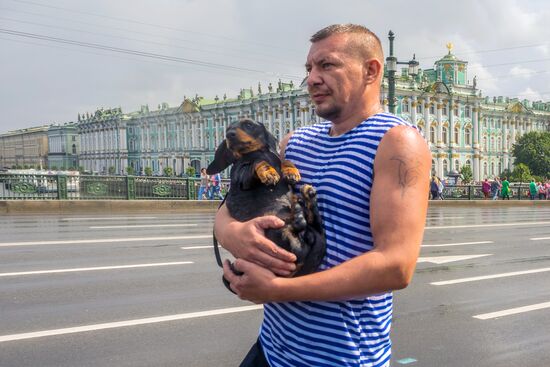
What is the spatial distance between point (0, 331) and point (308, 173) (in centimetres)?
426

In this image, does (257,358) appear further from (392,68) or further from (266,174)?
(392,68)

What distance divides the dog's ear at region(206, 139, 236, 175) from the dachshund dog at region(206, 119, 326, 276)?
3cm

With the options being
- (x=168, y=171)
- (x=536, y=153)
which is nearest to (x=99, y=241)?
(x=168, y=171)

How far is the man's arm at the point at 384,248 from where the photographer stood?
5.04ft

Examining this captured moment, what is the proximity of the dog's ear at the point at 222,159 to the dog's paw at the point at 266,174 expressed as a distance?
190 millimetres

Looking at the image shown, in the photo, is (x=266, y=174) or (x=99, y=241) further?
(x=99, y=241)

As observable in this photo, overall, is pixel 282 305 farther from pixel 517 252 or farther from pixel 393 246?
pixel 517 252

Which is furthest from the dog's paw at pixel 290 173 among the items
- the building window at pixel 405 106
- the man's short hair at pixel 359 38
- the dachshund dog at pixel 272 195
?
the building window at pixel 405 106

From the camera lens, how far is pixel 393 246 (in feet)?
5.07

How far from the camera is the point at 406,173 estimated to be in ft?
5.28

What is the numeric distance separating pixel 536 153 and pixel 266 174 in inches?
3638

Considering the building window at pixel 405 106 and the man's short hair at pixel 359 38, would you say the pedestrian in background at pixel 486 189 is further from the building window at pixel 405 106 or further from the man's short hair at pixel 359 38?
the building window at pixel 405 106

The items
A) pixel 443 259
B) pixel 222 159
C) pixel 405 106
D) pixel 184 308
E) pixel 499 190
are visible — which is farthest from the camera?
pixel 405 106

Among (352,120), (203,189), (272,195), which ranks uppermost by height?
(352,120)
